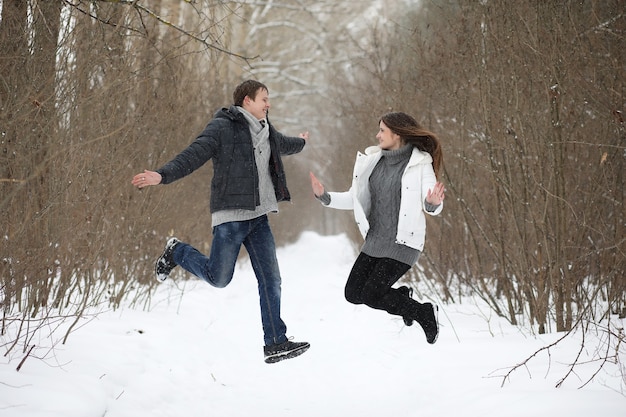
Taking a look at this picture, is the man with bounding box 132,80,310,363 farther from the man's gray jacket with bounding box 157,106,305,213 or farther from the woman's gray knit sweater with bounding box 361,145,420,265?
the woman's gray knit sweater with bounding box 361,145,420,265

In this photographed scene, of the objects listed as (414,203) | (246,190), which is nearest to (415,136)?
(414,203)

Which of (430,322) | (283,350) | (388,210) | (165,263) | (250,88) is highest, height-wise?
(250,88)

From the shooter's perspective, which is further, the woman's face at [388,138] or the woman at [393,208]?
the woman's face at [388,138]

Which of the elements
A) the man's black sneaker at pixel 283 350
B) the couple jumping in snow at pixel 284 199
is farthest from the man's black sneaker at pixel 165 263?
the man's black sneaker at pixel 283 350

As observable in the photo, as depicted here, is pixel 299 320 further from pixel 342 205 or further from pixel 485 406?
pixel 485 406

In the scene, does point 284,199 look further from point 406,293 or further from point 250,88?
point 406,293

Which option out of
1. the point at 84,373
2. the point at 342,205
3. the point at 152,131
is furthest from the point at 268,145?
the point at 152,131

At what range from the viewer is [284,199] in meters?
4.17

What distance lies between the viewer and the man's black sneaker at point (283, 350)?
410 centimetres

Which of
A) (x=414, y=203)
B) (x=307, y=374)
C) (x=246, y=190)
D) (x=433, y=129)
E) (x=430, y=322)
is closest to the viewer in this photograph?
(x=246, y=190)

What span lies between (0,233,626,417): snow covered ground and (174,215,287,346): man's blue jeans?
0.59 metres

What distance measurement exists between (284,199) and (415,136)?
103cm

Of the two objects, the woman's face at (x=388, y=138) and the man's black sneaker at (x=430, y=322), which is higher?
the woman's face at (x=388, y=138)

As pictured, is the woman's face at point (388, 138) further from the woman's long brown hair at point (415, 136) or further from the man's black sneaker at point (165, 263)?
the man's black sneaker at point (165, 263)
